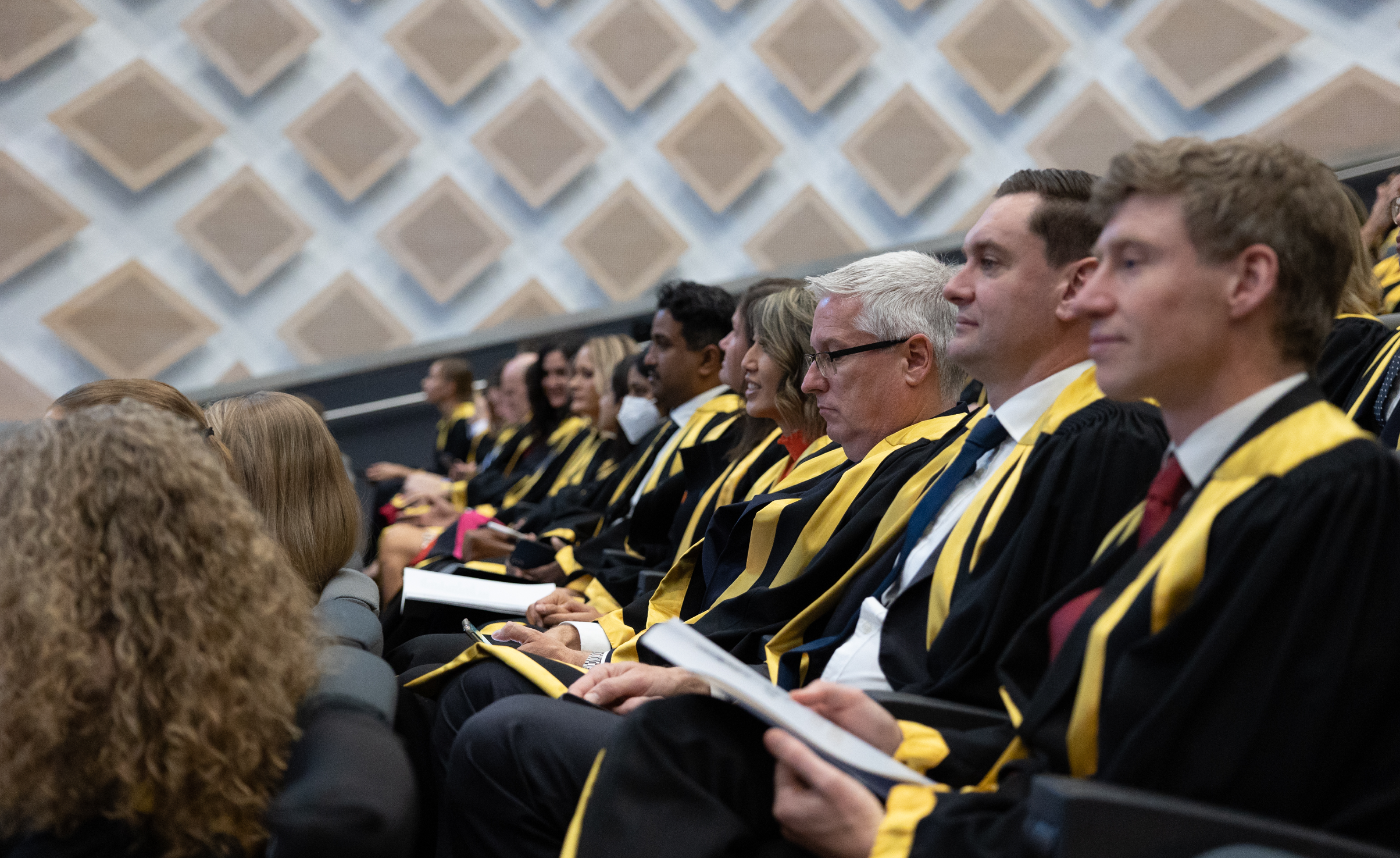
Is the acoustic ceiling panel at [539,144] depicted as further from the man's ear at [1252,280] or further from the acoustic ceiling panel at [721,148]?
the man's ear at [1252,280]

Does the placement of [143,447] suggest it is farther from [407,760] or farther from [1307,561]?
[1307,561]

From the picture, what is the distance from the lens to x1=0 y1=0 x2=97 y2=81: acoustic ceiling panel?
296 inches

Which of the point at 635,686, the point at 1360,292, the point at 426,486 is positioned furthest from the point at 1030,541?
the point at 426,486

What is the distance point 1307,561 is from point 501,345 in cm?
745

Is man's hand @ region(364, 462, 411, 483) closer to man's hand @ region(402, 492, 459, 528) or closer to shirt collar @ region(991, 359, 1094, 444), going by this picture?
man's hand @ region(402, 492, 459, 528)

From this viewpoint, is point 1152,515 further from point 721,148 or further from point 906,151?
point 721,148

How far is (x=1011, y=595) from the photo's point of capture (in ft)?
5.09

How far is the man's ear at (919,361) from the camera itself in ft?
7.73

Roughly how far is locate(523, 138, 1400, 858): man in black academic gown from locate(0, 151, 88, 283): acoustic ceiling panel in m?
7.71

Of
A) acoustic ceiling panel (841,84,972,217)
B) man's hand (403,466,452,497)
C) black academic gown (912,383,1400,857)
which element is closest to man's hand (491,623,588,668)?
black academic gown (912,383,1400,857)

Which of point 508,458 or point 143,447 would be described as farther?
point 508,458

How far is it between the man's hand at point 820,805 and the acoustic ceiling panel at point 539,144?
23.3 ft

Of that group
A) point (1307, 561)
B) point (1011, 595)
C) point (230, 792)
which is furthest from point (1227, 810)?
point (230, 792)

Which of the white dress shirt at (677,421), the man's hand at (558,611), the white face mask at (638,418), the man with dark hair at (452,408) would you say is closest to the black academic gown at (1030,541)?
the man's hand at (558,611)
